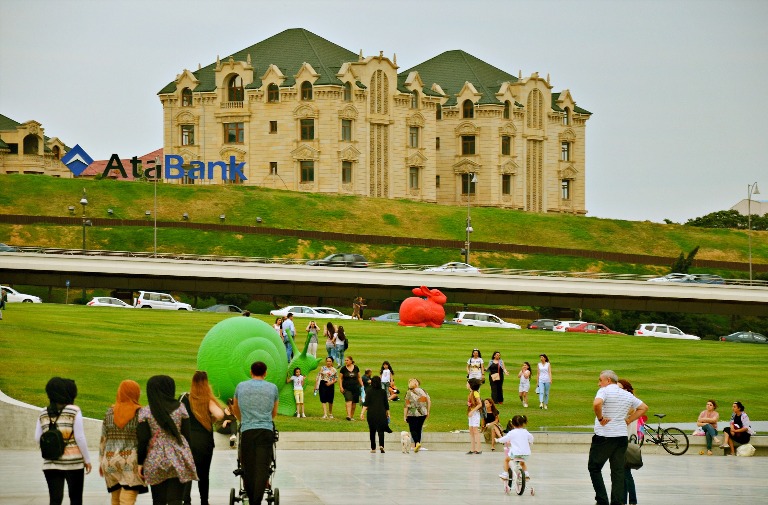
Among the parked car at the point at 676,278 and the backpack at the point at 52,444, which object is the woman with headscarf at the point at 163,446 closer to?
the backpack at the point at 52,444

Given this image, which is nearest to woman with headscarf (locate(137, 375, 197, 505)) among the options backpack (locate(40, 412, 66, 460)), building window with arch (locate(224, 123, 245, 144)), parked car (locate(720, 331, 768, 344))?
backpack (locate(40, 412, 66, 460))

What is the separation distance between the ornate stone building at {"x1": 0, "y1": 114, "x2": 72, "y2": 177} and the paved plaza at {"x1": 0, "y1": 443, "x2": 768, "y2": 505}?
357 ft

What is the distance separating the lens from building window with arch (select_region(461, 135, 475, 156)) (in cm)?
12556

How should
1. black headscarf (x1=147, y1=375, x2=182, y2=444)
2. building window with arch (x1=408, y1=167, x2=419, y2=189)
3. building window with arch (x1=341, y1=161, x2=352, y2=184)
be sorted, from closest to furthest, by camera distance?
black headscarf (x1=147, y1=375, x2=182, y2=444) < building window with arch (x1=341, y1=161, x2=352, y2=184) < building window with arch (x1=408, y1=167, x2=419, y2=189)

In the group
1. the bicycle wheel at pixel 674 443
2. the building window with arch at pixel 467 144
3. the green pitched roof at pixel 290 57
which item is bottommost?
the bicycle wheel at pixel 674 443

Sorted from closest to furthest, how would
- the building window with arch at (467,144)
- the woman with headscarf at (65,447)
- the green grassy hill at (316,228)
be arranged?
1. the woman with headscarf at (65,447)
2. the green grassy hill at (316,228)
3. the building window with arch at (467,144)

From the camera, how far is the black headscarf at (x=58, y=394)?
16.0 meters

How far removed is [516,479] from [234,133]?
327ft

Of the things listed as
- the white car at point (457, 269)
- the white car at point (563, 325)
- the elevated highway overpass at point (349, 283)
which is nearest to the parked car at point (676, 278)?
the elevated highway overpass at point (349, 283)

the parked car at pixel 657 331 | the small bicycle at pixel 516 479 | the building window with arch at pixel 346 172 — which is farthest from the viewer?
the building window with arch at pixel 346 172

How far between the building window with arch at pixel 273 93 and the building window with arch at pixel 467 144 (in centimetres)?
1925

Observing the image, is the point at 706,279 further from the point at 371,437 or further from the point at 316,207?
the point at 371,437

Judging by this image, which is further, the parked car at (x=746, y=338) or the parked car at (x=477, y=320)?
the parked car at (x=746, y=338)

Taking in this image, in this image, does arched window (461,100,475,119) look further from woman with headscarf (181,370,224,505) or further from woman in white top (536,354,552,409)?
woman with headscarf (181,370,224,505)
